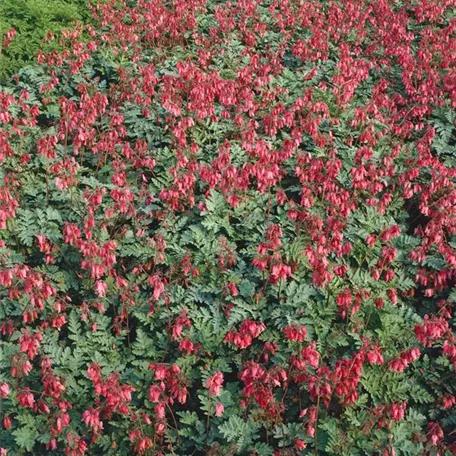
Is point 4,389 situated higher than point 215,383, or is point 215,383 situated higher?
point 215,383

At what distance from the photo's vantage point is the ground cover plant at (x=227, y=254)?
5016 mm

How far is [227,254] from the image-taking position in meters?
6.02

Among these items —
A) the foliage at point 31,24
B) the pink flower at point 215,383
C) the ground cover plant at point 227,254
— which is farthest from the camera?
the foliage at point 31,24

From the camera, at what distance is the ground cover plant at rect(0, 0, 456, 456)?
5016 millimetres

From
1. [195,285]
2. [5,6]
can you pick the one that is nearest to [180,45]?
[5,6]

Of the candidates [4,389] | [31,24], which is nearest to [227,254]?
[4,389]

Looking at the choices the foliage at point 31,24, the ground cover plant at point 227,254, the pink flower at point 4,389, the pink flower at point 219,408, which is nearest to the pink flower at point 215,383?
the ground cover plant at point 227,254

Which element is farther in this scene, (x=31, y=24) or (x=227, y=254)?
(x=31, y=24)

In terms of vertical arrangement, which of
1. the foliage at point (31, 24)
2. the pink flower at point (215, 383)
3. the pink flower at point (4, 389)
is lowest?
the pink flower at point (4, 389)

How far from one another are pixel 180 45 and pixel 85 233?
17.4 feet

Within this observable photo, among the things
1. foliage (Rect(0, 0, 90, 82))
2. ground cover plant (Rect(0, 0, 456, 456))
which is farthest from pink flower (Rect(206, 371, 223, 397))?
foliage (Rect(0, 0, 90, 82))

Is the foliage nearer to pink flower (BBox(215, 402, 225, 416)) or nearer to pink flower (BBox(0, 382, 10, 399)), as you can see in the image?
pink flower (BBox(0, 382, 10, 399))

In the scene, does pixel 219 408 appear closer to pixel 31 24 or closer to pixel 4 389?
pixel 4 389

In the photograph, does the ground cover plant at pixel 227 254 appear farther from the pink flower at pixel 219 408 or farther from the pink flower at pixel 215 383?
the pink flower at pixel 219 408
